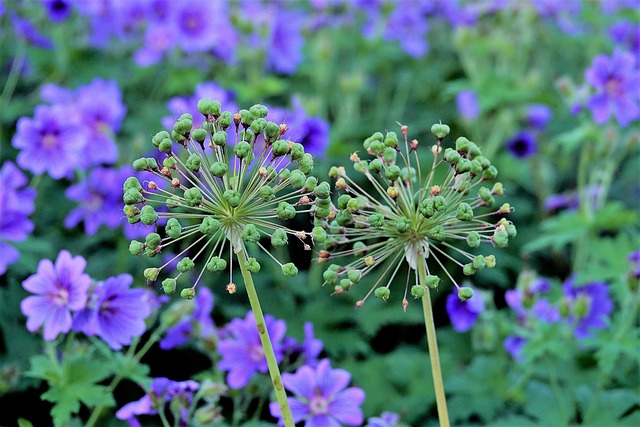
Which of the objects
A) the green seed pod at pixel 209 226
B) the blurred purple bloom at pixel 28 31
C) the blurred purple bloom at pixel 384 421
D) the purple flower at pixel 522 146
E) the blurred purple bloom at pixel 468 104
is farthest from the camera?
the blurred purple bloom at pixel 468 104

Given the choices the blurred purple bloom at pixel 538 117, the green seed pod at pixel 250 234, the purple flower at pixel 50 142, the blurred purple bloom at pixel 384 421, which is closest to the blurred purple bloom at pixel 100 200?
the purple flower at pixel 50 142

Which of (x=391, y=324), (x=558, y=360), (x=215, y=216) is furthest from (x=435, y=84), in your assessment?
(x=215, y=216)

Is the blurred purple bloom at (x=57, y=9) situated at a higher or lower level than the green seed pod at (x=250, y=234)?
higher

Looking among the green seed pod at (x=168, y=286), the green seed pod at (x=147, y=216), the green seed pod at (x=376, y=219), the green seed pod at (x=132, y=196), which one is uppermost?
the green seed pod at (x=376, y=219)

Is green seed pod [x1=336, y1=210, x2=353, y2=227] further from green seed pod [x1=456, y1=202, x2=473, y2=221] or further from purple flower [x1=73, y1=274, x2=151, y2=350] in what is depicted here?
purple flower [x1=73, y1=274, x2=151, y2=350]

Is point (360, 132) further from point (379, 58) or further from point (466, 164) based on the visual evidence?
point (466, 164)

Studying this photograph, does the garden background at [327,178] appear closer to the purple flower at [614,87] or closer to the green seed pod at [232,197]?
the purple flower at [614,87]

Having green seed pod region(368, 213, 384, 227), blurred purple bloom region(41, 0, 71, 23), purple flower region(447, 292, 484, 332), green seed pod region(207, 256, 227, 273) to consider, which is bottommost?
green seed pod region(207, 256, 227, 273)

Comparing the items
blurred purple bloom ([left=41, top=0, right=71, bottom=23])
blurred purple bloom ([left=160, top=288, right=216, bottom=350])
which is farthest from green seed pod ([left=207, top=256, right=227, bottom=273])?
blurred purple bloom ([left=41, top=0, right=71, bottom=23])
